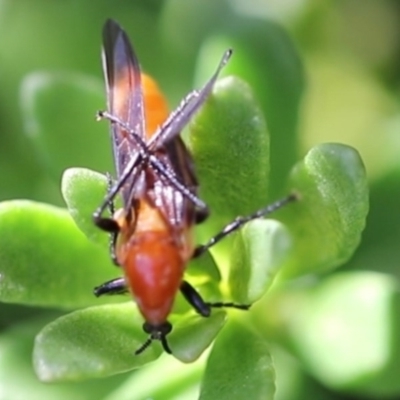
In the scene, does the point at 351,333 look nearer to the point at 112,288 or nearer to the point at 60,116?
the point at 112,288

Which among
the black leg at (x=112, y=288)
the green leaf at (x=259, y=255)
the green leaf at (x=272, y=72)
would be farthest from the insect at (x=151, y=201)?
the green leaf at (x=272, y=72)

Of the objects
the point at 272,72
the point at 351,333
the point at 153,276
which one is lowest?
the point at 351,333

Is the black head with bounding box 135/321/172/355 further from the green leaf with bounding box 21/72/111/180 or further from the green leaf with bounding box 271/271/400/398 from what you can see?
the green leaf with bounding box 21/72/111/180

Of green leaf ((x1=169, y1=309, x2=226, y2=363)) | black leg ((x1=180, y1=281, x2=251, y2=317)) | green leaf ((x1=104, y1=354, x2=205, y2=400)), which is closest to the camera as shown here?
green leaf ((x1=169, y1=309, x2=226, y2=363))

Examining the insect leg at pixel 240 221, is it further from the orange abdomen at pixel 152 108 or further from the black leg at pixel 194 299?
the orange abdomen at pixel 152 108

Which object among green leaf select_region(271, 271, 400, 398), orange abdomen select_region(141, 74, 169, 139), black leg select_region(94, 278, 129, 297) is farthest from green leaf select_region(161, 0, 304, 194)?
black leg select_region(94, 278, 129, 297)

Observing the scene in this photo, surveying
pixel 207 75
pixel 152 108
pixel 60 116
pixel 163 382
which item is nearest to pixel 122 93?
pixel 152 108
